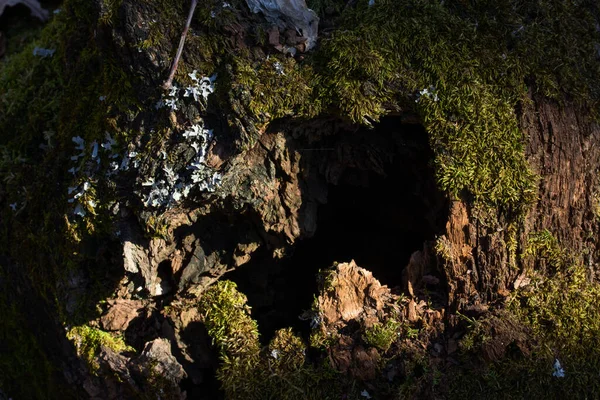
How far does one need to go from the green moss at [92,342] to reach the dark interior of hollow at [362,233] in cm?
70

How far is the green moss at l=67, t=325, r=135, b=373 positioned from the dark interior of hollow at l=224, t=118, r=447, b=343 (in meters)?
0.70

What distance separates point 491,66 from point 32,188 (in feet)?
8.39

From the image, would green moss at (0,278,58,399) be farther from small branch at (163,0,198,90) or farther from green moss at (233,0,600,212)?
green moss at (233,0,600,212)

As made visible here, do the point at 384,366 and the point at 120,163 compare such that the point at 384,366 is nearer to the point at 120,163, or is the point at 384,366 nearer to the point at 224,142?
the point at 224,142

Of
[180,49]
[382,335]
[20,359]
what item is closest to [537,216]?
[382,335]

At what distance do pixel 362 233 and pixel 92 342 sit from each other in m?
1.71

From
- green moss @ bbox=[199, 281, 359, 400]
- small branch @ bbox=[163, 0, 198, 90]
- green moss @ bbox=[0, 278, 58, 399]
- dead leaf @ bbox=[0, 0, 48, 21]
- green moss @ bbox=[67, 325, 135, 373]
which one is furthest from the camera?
dead leaf @ bbox=[0, 0, 48, 21]

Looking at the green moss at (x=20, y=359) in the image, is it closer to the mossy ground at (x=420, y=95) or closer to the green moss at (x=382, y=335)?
the mossy ground at (x=420, y=95)

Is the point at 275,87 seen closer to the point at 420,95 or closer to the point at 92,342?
the point at 420,95

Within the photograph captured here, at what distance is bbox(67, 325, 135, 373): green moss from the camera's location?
2.71 metres

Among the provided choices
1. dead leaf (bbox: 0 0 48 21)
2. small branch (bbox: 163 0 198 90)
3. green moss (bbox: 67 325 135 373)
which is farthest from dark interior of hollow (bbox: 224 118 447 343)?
dead leaf (bbox: 0 0 48 21)

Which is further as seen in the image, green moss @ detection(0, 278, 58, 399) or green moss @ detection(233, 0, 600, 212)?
green moss @ detection(0, 278, 58, 399)

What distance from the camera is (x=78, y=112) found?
113 inches

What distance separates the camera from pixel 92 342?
274 cm
